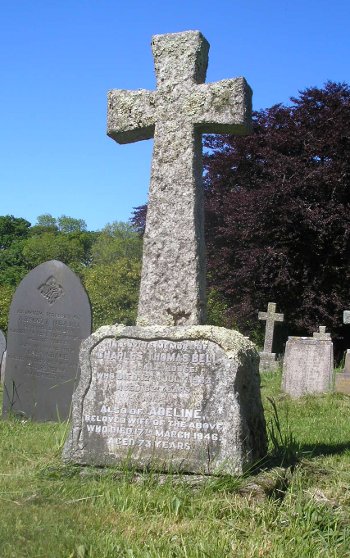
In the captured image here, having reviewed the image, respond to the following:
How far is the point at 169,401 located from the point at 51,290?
3692mm

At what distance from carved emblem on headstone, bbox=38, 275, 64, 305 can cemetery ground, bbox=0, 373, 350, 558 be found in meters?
3.06

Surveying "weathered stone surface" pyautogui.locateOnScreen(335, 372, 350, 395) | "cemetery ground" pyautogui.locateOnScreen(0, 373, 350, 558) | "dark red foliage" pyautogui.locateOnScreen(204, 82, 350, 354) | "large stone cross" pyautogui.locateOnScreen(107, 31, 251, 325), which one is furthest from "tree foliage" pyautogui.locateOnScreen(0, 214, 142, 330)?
"cemetery ground" pyautogui.locateOnScreen(0, 373, 350, 558)

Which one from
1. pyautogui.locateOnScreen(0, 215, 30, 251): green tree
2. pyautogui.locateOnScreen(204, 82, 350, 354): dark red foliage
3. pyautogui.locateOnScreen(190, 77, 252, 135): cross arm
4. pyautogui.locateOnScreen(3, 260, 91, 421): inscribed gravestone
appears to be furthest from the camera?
pyautogui.locateOnScreen(0, 215, 30, 251): green tree

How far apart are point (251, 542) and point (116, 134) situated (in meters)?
3.43

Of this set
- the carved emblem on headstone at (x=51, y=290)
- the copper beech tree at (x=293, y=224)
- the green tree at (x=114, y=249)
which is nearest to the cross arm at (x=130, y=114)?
the carved emblem on headstone at (x=51, y=290)

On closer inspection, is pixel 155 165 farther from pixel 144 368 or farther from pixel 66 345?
pixel 66 345

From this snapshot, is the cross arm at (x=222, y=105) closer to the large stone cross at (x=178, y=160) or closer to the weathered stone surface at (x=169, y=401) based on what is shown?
the large stone cross at (x=178, y=160)

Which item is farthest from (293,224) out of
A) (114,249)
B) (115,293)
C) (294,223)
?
(114,249)

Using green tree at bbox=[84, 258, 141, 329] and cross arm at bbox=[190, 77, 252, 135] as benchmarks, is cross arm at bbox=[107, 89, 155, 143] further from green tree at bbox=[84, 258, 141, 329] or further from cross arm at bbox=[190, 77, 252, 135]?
green tree at bbox=[84, 258, 141, 329]

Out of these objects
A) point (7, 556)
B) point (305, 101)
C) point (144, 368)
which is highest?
point (305, 101)

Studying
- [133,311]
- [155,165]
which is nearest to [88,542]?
[155,165]

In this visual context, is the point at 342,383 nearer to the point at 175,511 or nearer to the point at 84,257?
the point at 175,511

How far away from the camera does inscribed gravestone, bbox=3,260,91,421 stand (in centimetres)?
800

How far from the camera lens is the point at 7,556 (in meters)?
3.36
